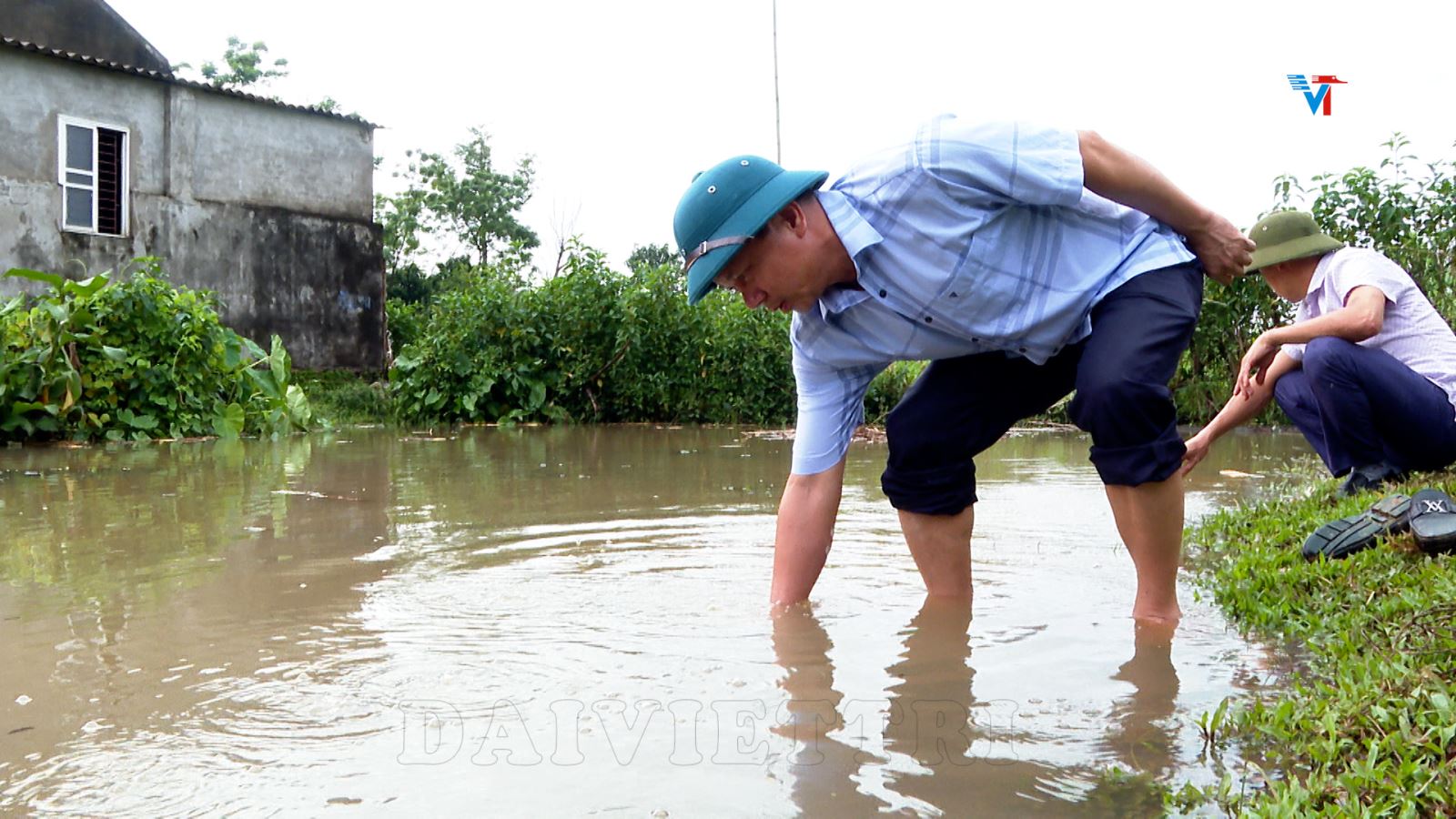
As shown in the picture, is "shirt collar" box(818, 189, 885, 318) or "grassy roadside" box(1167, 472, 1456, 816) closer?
"grassy roadside" box(1167, 472, 1456, 816)

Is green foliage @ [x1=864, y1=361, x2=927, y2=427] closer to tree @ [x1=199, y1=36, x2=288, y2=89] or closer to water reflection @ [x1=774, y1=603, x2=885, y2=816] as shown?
water reflection @ [x1=774, y1=603, x2=885, y2=816]

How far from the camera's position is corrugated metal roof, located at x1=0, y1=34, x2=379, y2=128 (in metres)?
13.3

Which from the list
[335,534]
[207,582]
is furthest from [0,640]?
[335,534]

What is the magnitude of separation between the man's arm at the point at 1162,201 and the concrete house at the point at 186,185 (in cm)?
1300

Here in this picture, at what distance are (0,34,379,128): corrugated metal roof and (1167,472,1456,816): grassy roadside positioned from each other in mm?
13875

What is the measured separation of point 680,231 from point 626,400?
33.3ft

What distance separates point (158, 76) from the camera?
47.3ft

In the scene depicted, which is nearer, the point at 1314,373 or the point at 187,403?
the point at 1314,373

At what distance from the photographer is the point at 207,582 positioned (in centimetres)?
348

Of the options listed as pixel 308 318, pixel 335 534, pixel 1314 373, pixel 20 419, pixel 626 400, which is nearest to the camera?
pixel 1314 373

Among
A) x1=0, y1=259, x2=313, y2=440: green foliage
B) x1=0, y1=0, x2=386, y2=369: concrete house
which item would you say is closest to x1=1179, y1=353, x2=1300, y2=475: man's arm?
x1=0, y1=259, x2=313, y2=440: green foliage

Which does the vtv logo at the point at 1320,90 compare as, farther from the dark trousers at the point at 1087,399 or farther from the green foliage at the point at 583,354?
the green foliage at the point at 583,354

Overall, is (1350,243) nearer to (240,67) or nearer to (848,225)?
(848,225)

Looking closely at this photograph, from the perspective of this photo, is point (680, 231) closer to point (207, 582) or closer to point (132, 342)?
point (207, 582)
